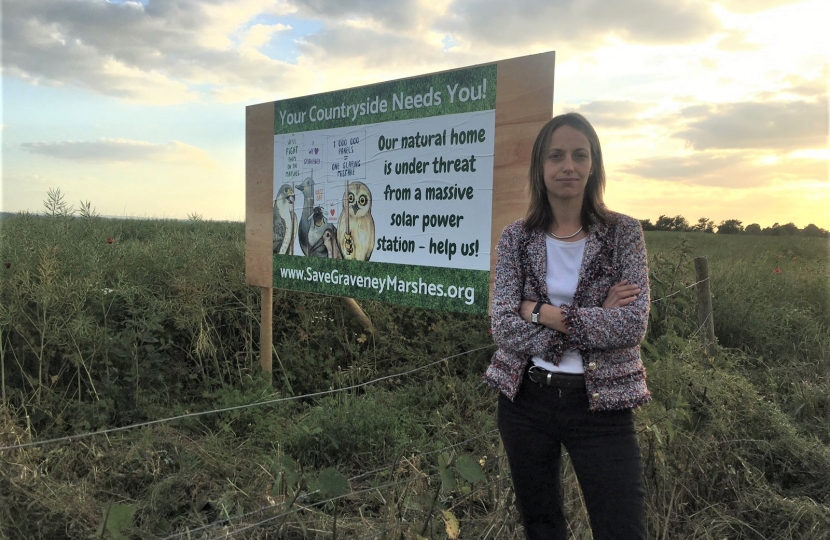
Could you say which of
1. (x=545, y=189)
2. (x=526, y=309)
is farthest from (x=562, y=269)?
(x=545, y=189)

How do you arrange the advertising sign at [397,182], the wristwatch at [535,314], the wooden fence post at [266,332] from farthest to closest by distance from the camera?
1. the wooden fence post at [266,332]
2. the advertising sign at [397,182]
3. the wristwatch at [535,314]

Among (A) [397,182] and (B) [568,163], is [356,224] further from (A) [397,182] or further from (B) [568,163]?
(B) [568,163]

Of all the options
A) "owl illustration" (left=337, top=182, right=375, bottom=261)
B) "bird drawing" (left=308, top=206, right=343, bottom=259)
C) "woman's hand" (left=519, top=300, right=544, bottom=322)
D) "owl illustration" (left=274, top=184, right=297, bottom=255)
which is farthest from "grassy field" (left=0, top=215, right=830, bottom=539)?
"bird drawing" (left=308, top=206, right=343, bottom=259)

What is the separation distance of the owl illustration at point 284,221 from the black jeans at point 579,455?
3292 millimetres

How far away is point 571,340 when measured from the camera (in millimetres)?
1918

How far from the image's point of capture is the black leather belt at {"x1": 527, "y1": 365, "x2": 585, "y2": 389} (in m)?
1.91

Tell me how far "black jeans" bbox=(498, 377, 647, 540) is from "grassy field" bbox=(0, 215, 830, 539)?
0.70ft

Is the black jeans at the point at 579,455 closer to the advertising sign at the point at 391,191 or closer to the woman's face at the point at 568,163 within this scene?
the woman's face at the point at 568,163

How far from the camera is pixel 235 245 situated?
6637 millimetres

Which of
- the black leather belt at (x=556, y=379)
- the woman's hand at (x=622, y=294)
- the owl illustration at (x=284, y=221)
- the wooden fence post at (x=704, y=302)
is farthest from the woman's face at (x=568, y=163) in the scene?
the wooden fence post at (x=704, y=302)

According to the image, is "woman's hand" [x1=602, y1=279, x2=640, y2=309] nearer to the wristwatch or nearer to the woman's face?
the wristwatch

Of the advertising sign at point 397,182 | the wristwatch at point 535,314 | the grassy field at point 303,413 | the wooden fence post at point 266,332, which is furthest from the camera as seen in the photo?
the wooden fence post at point 266,332

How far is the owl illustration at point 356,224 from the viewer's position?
430 centimetres

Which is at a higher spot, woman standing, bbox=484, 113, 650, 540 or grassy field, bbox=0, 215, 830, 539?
woman standing, bbox=484, 113, 650, 540
